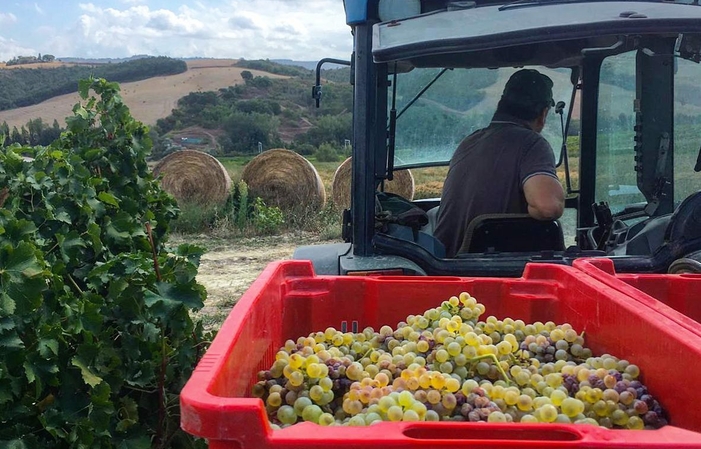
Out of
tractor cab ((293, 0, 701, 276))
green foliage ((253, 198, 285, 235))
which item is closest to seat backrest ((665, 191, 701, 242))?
tractor cab ((293, 0, 701, 276))

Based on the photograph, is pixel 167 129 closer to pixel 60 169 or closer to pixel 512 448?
pixel 60 169

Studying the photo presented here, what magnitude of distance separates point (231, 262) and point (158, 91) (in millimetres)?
31638

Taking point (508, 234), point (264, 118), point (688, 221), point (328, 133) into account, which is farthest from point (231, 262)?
point (264, 118)

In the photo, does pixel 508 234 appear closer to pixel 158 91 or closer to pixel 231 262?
pixel 231 262

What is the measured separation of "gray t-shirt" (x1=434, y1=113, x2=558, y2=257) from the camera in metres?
3.30

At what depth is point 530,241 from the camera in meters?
3.12

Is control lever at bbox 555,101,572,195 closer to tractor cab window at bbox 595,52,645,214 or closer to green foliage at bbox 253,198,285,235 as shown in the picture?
tractor cab window at bbox 595,52,645,214

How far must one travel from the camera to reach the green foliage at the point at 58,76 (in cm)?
3666

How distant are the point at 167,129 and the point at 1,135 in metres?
30.7

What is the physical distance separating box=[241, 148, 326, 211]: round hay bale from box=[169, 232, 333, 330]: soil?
78 cm

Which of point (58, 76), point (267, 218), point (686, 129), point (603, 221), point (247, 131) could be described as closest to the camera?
point (686, 129)

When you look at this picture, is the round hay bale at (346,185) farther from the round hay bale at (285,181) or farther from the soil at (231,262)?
the soil at (231,262)

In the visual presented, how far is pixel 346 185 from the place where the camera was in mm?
12672

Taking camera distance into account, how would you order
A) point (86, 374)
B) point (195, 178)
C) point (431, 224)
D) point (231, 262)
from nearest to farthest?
point (86, 374) < point (431, 224) < point (231, 262) < point (195, 178)
